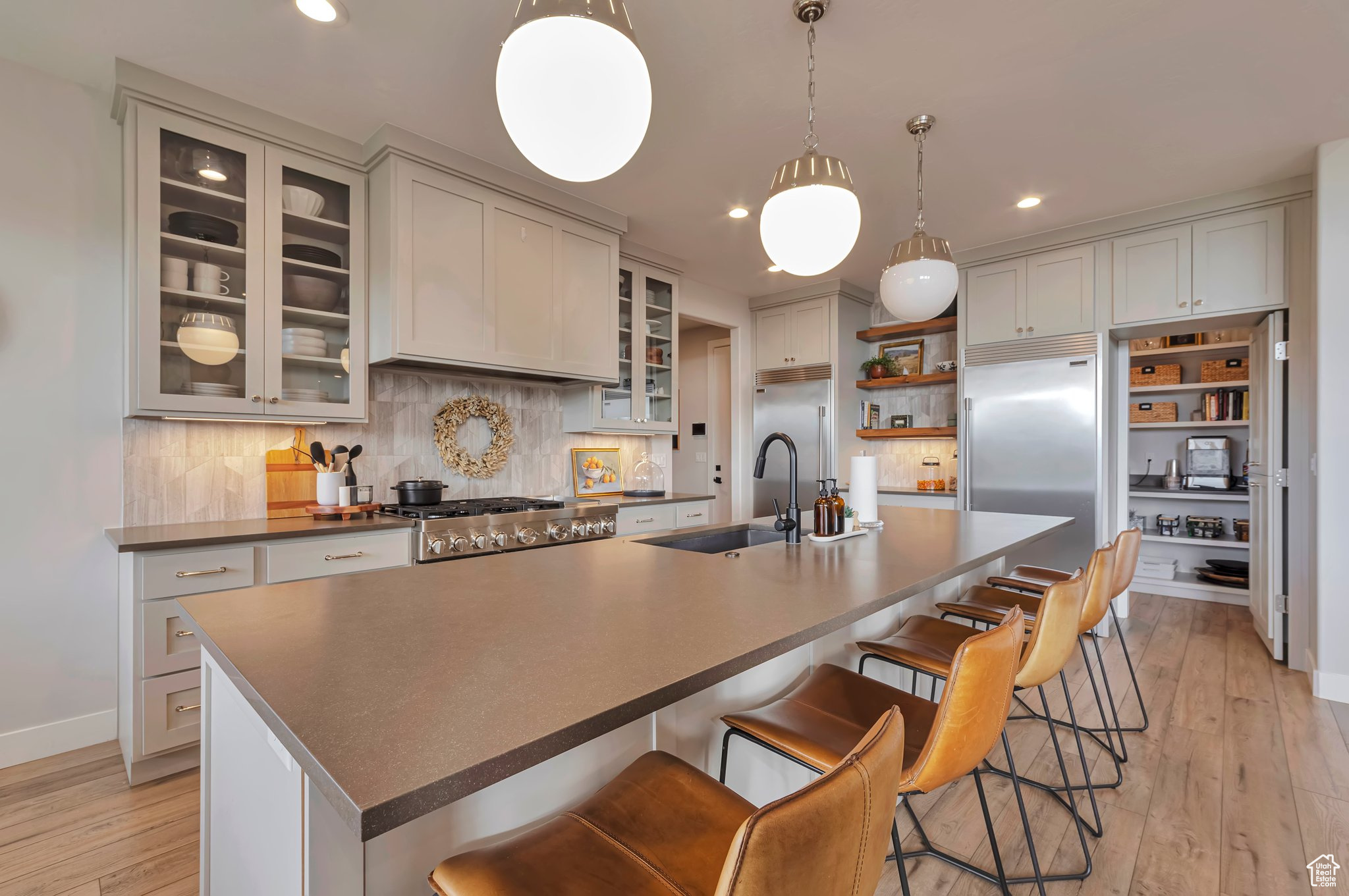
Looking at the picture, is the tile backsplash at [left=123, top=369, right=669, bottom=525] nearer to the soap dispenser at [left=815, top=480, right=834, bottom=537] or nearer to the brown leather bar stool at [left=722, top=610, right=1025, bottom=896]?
the soap dispenser at [left=815, top=480, right=834, bottom=537]

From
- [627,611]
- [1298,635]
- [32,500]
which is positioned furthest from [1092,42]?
[32,500]

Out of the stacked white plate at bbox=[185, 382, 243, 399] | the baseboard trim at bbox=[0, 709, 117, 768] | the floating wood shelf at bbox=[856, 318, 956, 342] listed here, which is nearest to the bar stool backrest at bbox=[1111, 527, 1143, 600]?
the floating wood shelf at bbox=[856, 318, 956, 342]

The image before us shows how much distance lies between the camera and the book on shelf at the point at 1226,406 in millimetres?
4453

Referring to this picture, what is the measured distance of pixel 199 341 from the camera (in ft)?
7.93

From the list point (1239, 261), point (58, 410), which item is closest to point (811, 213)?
point (58, 410)

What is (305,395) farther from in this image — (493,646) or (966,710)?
(966,710)

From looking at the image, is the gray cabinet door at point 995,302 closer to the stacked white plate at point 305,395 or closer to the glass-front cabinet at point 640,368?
the glass-front cabinet at point 640,368

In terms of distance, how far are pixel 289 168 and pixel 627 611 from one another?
275cm

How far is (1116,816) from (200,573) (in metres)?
3.22

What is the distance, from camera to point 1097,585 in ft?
6.52

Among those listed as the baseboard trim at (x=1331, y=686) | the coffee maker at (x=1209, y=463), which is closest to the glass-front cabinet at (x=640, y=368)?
the baseboard trim at (x=1331, y=686)

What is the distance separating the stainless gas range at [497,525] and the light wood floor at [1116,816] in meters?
1.16

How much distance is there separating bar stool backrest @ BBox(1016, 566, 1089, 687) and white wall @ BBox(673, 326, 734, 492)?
4428mm

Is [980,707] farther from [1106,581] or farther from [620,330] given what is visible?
[620,330]
